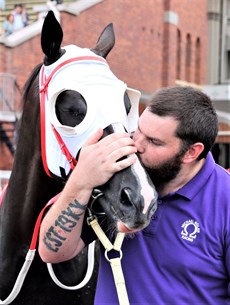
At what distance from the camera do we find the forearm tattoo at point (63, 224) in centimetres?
204

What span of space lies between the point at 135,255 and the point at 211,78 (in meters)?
24.0

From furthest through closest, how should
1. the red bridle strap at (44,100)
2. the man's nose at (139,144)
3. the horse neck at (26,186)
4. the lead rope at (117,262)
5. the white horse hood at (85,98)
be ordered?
the horse neck at (26,186) < the red bridle strap at (44,100) < the white horse hood at (85,98) < the man's nose at (139,144) < the lead rope at (117,262)

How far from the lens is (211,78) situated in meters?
25.4

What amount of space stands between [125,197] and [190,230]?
0.26m

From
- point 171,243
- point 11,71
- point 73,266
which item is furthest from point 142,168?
point 11,71

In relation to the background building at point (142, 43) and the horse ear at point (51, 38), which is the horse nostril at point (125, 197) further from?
the background building at point (142, 43)

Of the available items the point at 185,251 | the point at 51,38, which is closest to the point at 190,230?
the point at 185,251

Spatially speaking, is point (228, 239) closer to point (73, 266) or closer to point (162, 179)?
point (162, 179)

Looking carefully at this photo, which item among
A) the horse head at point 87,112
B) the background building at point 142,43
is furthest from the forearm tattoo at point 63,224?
the background building at point 142,43

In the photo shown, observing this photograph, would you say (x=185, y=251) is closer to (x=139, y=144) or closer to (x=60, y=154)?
(x=139, y=144)

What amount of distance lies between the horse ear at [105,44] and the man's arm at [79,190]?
2.81 feet

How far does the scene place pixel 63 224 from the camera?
2049mm

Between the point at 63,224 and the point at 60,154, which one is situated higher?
the point at 60,154

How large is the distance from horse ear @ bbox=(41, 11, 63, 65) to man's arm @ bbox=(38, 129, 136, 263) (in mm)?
663
